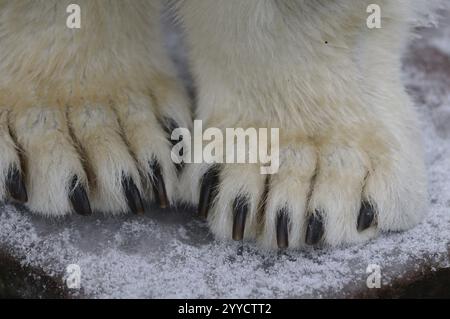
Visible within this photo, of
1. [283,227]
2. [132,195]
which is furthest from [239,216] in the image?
[132,195]

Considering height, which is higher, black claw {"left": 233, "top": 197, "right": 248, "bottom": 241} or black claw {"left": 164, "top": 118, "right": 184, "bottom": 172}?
black claw {"left": 164, "top": 118, "right": 184, "bottom": 172}

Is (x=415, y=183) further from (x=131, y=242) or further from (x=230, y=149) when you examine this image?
(x=131, y=242)

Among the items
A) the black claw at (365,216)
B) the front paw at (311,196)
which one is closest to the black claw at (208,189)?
the front paw at (311,196)

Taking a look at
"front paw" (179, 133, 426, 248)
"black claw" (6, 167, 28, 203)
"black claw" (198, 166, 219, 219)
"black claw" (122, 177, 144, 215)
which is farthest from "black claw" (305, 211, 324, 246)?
"black claw" (6, 167, 28, 203)

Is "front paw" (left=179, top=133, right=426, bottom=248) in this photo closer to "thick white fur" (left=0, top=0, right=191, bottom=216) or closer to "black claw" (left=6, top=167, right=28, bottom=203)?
"thick white fur" (left=0, top=0, right=191, bottom=216)

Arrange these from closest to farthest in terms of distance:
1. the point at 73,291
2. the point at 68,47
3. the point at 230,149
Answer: the point at 73,291
the point at 230,149
the point at 68,47

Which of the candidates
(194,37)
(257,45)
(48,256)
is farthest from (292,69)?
(48,256)
